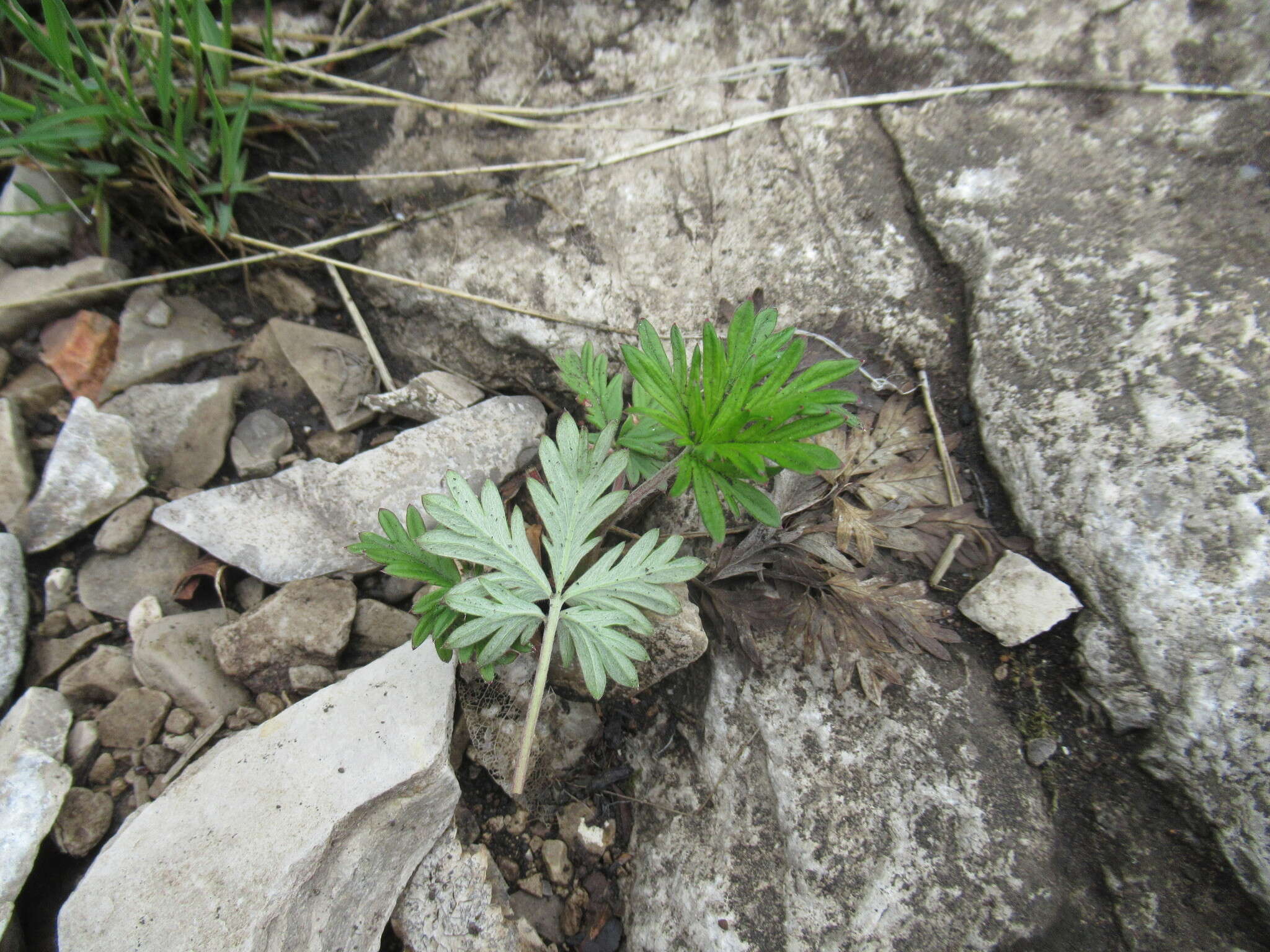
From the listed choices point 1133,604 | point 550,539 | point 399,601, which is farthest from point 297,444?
point 1133,604

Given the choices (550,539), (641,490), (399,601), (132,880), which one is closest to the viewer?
(132,880)

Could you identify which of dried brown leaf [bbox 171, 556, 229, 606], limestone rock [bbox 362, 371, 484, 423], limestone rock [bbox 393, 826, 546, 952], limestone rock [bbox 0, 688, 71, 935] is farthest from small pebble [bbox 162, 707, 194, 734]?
limestone rock [bbox 362, 371, 484, 423]

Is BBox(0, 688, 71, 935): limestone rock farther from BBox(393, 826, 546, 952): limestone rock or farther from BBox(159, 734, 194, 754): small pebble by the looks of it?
BBox(393, 826, 546, 952): limestone rock

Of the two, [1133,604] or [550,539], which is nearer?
[1133,604]

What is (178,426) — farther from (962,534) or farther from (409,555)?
(962,534)

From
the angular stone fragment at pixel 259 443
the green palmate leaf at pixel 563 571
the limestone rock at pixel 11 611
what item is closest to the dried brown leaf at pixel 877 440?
the green palmate leaf at pixel 563 571

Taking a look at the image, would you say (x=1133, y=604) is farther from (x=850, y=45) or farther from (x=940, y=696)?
(x=850, y=45)
